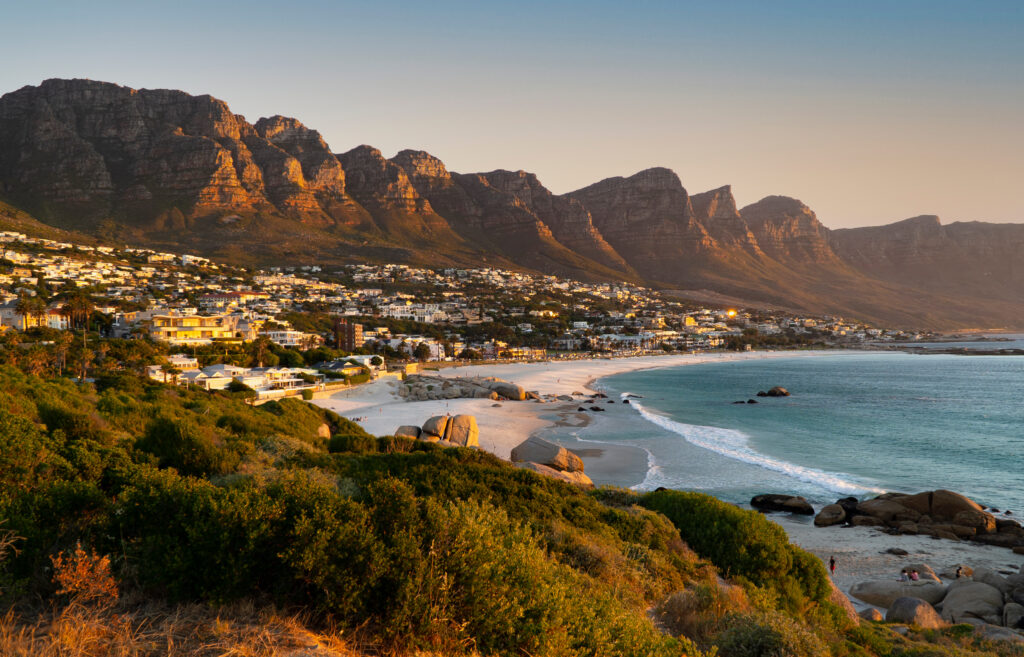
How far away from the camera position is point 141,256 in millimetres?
127938

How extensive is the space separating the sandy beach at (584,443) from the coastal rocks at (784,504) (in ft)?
2.39

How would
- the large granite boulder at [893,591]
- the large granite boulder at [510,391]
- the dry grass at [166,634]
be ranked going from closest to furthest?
1. the dry grass at [166,634]
2. the large granite boulder at [893,591]
3. the large granite boulder at [510,391]

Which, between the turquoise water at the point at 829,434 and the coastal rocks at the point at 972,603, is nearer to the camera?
the coastal rocks at the point at 972,603

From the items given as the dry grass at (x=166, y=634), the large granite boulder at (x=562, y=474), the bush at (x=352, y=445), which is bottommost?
the large granite boulder at (x=562, y=474)

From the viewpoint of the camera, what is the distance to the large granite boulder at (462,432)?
111ft

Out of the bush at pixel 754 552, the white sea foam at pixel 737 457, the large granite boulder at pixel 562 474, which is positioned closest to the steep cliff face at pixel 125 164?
the white sea foam at pixel 737 457

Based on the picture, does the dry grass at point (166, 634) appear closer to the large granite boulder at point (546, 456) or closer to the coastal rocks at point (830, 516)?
the large granite boulder at point (546, 456)

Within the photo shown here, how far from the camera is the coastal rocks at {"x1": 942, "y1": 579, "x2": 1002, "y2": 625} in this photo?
1552 centimetres

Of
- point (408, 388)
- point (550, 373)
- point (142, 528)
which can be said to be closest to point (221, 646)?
point (142, 528)

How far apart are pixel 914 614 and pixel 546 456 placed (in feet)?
50.6

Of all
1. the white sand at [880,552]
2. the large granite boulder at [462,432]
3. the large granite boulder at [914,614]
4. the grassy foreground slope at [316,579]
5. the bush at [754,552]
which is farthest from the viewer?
the large granite boulder at [462,432]

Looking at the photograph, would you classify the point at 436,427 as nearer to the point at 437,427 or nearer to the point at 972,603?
the point at 437,427

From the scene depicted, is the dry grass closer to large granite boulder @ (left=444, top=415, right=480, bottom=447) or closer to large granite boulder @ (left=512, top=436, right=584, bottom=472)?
large granite boulder @ (left=512, top=436, right=584, bottom=472)

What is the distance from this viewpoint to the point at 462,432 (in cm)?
3447
